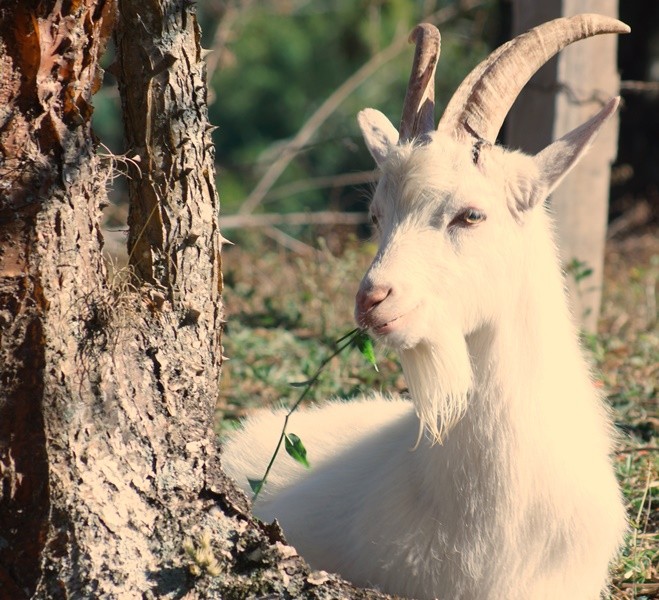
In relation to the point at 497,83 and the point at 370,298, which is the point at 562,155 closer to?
the point at 497,83

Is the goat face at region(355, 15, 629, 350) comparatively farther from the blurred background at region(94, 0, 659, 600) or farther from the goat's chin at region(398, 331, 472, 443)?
the blurred background at region(94, 0, 659, 600)

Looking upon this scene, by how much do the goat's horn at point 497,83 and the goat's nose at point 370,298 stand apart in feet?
2.33

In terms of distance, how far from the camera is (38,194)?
8.67ft

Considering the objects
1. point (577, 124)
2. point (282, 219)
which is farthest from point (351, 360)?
point (282, 219)

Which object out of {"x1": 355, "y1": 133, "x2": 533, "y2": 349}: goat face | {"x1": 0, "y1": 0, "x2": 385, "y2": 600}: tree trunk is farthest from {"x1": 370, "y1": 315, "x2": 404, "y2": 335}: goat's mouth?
{"x1": 0, "y1": 0, "x2": 385, "y2": 600}: tree trunk

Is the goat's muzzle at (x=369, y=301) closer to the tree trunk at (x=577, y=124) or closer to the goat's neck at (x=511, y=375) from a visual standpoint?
the goat's neck at (x=511, y=375)

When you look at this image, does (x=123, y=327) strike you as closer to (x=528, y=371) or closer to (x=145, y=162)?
(x=145, y=162)

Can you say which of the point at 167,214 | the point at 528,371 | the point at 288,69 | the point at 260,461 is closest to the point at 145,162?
the point at 167,214

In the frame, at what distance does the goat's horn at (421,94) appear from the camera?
352cm

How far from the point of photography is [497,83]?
3.37 m

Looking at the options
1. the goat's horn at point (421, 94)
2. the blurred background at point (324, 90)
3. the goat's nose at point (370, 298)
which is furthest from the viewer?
the blurred background at point (324, 90)

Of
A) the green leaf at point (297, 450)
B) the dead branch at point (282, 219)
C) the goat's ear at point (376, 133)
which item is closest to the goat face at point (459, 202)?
the goat's ear at point (376, 133)

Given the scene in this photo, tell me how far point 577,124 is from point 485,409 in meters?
3.27

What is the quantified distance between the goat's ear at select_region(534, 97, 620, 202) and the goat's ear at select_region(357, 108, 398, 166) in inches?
22.6
